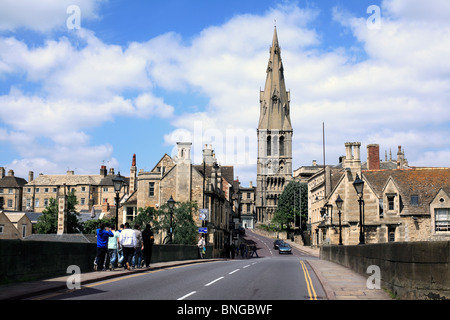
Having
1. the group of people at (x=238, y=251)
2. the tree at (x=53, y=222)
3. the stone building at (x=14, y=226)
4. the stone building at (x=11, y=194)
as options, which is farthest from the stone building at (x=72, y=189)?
the group of people at (x=238, y=251)

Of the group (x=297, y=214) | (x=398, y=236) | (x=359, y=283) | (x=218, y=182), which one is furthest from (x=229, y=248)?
(x=297, y=214)

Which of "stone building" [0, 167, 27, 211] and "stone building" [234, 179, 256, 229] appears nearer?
"stone building" [0, 167, 27, 211]

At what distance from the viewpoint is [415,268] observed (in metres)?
12.2

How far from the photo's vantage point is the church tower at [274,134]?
175250 millimetres

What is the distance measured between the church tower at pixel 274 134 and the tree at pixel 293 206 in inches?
1639

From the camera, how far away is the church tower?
575ft

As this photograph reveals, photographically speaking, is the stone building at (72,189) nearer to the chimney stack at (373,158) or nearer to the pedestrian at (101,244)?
the chimney stack at (373,158)

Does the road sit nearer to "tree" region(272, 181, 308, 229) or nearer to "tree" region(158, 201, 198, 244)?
"tree" region(158, 201, 198, 244)

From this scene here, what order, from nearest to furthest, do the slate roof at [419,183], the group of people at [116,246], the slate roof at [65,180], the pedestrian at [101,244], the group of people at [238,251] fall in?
1. the pedestrian at [101,244]
2. the group of people at [116,246]
3. the slate roof at [419,183]
4. the group of people at [238,251]
5. the slate roof at [65,180]

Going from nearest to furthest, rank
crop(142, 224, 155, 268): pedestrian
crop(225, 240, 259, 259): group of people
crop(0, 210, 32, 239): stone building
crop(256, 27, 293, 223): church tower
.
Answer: crop(142, 224, 155, 268): pedestrian < crop(225, 240, 259, 259): group of people < crop(0, 210, 32, 239): stone building < crop(256, 27, 293, 223): church tower

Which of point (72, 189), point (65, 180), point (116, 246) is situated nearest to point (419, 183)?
point (116, 246)

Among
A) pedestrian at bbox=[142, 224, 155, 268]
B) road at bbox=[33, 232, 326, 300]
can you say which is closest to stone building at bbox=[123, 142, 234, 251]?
pedestrian at bbox=[142, 224, 155, 268]

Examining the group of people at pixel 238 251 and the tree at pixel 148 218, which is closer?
the tree at pixel 148 218
